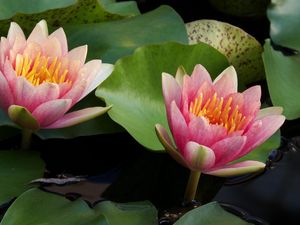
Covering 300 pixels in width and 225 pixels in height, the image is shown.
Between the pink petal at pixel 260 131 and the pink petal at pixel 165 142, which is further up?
the pink petal at pixel 260 131

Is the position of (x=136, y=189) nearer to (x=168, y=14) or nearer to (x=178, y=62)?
(x=178, y=62)

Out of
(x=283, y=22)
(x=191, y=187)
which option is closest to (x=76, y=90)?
(x=191, y=187)

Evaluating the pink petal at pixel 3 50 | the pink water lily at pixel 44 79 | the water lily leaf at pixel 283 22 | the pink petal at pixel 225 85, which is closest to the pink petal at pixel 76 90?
the pink water lily at pixel 44 79

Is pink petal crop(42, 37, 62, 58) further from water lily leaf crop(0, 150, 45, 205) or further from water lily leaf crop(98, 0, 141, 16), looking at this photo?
water lily leaf crop(98, 0, 141, 16)

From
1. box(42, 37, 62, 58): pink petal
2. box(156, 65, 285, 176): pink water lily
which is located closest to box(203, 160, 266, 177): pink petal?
box(156, 65, 285, 176): pink water lily

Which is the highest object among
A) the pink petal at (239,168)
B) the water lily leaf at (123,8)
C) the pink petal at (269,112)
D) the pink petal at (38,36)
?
the pink petal at (38,36)

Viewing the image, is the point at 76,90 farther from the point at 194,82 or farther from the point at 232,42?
the point at 232,42

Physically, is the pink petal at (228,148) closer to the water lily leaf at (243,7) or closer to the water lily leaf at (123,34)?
the water lily leaf at (123,34)
